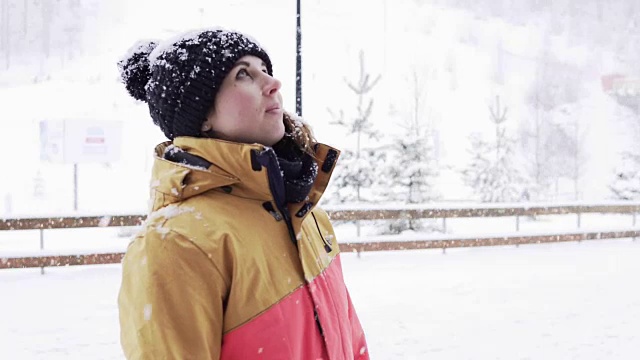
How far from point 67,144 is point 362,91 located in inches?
393

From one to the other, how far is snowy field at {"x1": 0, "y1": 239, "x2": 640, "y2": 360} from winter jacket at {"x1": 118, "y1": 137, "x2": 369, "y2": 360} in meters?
3.51

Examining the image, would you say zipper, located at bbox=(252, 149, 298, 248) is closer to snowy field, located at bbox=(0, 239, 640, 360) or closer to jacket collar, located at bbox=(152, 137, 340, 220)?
jacket collar, located at bbox=(152, 137, 340, 220)

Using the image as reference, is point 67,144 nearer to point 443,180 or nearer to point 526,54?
point 443,180

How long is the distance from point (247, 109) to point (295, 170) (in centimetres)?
→ 22

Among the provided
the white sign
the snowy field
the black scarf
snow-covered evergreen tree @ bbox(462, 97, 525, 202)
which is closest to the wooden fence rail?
the snowy field

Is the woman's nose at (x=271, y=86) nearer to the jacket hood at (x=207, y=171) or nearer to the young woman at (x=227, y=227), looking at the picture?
the young woman at (x=227, y=227)

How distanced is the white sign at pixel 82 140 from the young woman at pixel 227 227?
1404 cm

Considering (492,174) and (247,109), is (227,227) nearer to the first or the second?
(247,109)

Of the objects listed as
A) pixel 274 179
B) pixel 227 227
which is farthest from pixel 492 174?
pixel 227 227

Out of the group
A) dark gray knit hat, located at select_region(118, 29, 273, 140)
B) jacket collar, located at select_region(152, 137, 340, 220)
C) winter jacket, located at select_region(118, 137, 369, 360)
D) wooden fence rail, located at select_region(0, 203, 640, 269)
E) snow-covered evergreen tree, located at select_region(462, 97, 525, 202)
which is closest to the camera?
winter jacket, located at select_region(118, 137, 369, 360)

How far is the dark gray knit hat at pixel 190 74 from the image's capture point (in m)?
1.47

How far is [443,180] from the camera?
41.8 m

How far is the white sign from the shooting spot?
46.8 feet

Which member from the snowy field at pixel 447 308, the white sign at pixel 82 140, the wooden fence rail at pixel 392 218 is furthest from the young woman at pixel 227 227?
the white sign at pixel 82 140
